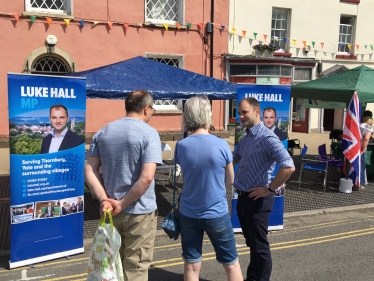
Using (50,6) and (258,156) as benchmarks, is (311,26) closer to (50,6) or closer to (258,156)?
(50,6)

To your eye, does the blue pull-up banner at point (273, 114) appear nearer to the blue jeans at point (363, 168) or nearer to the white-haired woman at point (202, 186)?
the white-haired woman at point (202, 186)

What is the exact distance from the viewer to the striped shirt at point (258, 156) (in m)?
3.58

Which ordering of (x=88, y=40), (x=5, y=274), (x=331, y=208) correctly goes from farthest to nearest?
(x=88, y=40) < (x=331, y=208) < (x=5, y=274)

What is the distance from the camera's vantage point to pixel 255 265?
390 cm

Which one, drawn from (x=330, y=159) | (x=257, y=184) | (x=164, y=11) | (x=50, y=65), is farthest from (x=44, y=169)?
(x=164, y=11)

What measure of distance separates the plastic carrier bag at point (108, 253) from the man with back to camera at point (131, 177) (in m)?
0.15

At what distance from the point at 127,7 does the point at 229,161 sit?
12279mm

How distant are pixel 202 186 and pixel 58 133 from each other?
89.9 inches

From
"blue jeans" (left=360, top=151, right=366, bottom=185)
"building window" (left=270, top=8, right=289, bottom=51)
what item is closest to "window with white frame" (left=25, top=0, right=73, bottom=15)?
"building window" (left=270, top=8, right=289, bottom=51)

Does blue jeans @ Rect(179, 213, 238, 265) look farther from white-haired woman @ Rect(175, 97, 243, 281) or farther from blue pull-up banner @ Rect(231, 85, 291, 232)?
blue pull-up banner @ Rect(231, 85, 291, 232)

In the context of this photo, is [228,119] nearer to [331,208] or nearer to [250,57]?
[250,57]

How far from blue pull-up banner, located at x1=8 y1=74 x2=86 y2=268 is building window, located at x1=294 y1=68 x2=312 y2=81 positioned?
15.1 meters

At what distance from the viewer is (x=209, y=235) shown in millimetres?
3248

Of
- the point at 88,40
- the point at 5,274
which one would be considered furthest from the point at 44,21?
the point at 5,274
